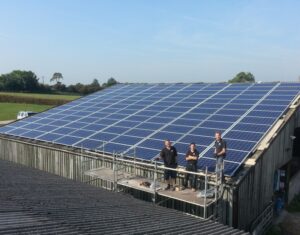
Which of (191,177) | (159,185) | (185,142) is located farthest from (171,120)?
(159,185)

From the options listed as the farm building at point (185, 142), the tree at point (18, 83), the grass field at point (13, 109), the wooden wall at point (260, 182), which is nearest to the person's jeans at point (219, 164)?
the farm building at point (185, 142)

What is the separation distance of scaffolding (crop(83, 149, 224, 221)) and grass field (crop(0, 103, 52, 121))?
52584 millimetres

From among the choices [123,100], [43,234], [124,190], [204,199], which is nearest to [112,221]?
[43,234]

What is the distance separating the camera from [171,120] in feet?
69.3

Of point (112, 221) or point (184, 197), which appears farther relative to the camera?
point (184, 197)

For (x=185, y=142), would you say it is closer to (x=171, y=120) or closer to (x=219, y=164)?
(x=171, y=120)

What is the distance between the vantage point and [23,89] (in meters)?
120

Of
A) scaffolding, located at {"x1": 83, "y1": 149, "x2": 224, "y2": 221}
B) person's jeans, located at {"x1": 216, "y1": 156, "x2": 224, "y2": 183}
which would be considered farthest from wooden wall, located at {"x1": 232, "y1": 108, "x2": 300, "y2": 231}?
scaffolding, located at {"x1": 83, "y1": 149, "x2": 224, "y2": 221}

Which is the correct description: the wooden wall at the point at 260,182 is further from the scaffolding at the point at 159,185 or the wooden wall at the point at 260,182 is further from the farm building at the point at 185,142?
the scaffolding at the point at 159,185

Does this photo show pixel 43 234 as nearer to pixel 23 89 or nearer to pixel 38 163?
pixel 38 163

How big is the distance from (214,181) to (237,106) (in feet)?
25.9

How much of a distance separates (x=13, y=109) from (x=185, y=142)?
66.2 metres

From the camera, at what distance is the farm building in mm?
14828

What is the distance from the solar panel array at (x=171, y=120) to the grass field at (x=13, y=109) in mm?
41960
